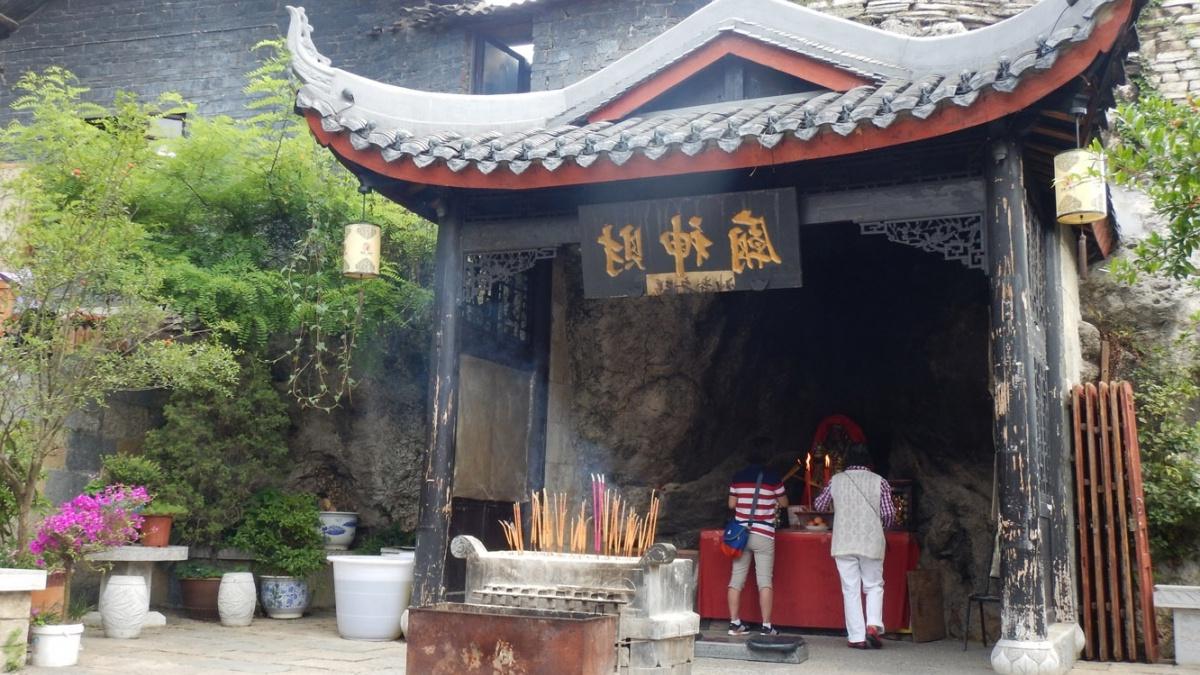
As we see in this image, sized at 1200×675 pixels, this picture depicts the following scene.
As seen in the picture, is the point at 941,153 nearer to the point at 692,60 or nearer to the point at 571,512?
A: the point at 692,60

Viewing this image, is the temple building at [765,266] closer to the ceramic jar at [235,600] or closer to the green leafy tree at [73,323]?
the green leafy tree at [73,323]

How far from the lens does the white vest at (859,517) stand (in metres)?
7.81

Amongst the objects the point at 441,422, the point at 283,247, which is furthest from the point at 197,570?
the point at 283,247

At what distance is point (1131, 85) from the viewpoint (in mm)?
Result: 11508

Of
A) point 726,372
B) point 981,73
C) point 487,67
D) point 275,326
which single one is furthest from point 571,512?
point 487,67

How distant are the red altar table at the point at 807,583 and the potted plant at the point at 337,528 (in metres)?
3.17

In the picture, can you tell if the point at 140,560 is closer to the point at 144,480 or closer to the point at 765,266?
the point at 144,480

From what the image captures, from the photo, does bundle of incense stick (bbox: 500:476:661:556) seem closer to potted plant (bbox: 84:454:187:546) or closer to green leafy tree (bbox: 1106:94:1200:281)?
potted plant (bbox: 84:454:187:546)

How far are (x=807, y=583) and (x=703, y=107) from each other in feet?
12.6

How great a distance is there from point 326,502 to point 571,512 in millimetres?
2595

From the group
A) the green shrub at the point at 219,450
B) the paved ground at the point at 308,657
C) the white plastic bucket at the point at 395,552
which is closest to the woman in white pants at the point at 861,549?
the paved ground at the point at 308,657

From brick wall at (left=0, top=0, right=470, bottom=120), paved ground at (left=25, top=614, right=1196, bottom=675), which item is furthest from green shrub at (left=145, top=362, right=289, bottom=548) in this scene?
brick wall at (left=0, top=0, right=470, bottom=120)

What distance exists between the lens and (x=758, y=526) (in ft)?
27.7

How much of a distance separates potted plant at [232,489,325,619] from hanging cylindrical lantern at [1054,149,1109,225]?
6.24 meters
